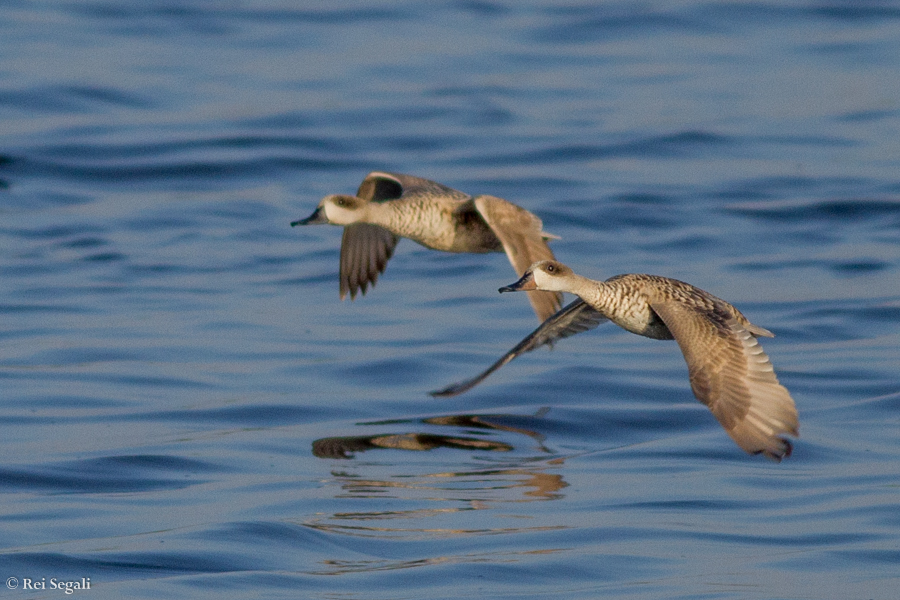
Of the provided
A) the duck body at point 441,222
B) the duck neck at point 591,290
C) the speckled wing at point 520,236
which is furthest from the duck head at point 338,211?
the duck neck at point 591,290

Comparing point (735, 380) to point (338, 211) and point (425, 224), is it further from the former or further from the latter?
point (338, 211)

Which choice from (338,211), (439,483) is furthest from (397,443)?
(338,211)

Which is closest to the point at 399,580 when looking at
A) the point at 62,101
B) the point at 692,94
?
the point at 62,101

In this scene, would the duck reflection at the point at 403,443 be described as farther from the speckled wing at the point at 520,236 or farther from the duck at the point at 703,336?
the duck at the point at 703,336

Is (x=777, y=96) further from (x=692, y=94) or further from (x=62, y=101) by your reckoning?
(x=62, y=101)

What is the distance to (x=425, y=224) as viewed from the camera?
10438 millimetres

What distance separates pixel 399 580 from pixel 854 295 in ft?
29.5

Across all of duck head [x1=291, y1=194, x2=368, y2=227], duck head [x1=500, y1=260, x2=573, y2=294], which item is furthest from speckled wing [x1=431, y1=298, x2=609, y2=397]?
duck head [x1=291, y1=194, x2=368, y2=227]

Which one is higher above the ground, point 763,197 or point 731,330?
point 731,330

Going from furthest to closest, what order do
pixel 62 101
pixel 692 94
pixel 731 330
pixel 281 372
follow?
pixel 692 94 → pixel 62 101 → pixel 281 372 → pixel 731 330

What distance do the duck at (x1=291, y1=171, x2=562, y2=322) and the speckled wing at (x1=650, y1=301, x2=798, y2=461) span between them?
7.22 ft

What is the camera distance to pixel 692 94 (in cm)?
2572

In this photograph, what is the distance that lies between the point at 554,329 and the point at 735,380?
2.02 m

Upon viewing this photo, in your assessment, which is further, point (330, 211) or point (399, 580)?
point (330, 211)
